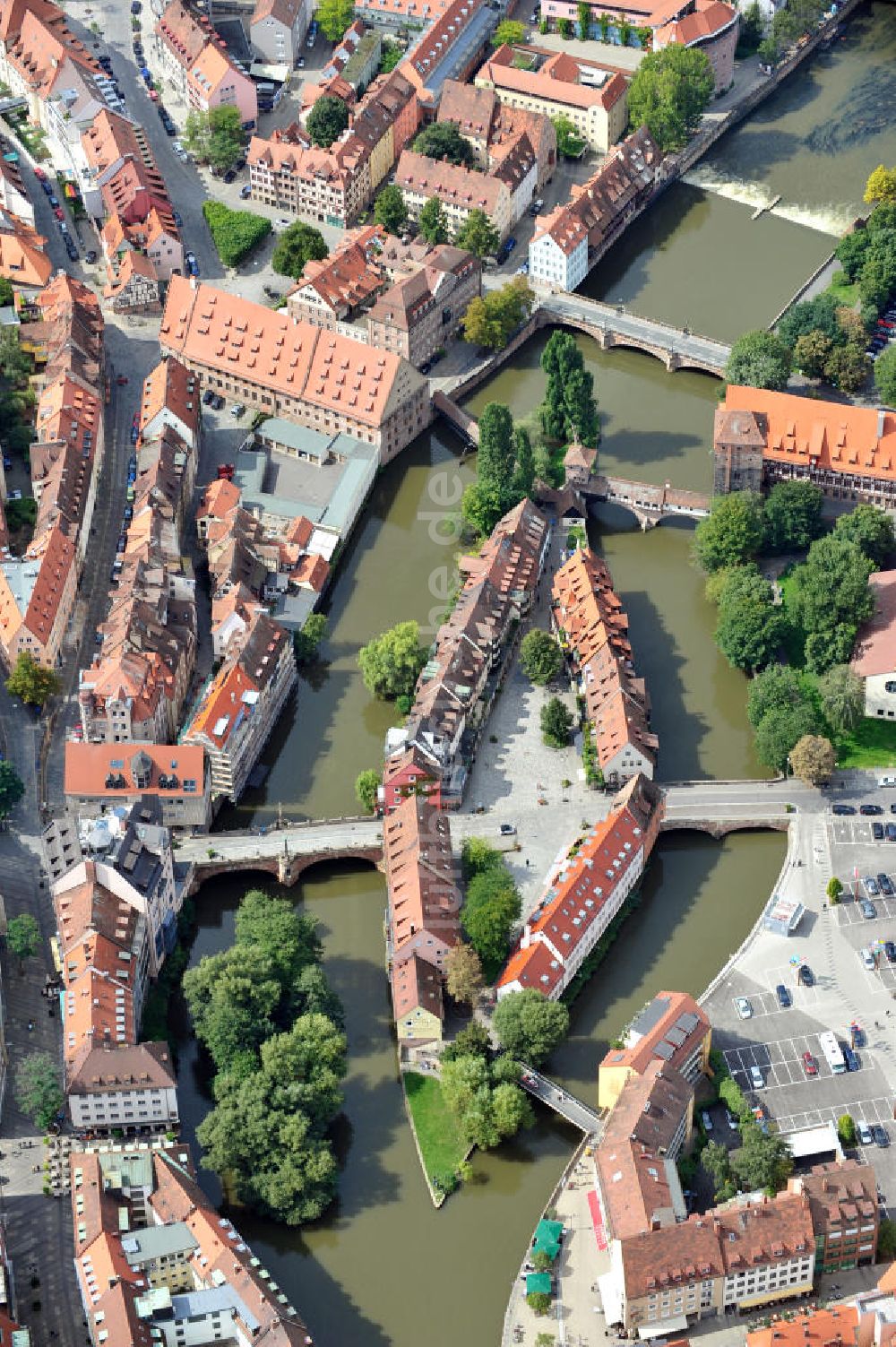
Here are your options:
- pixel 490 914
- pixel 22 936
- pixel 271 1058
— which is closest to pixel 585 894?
pixel 490 914

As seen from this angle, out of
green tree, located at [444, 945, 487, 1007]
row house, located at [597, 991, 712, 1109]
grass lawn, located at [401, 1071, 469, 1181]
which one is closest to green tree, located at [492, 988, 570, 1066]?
green tree, located at [444, 945, 487, 1007]

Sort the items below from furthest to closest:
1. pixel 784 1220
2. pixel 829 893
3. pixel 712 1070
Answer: pixel 829 893 → pixel 712 1070 → pixel 784 1220

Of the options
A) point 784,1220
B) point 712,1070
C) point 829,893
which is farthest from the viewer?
point 829,893

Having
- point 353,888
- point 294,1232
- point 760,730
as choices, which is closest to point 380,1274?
point 294,1232

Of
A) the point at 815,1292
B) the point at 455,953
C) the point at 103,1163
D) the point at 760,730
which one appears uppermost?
the point at 760,730

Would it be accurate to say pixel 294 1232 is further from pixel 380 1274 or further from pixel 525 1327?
pixel 525 1327

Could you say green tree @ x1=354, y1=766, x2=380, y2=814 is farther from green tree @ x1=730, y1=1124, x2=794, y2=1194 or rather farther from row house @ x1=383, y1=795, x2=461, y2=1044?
green tree @ x1=730, y1=1124, x2=794, y2=1194

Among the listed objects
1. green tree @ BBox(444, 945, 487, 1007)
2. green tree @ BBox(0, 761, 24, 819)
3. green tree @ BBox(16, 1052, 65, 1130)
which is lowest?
green tree @ BBox(16, 1052, 65, 1130)

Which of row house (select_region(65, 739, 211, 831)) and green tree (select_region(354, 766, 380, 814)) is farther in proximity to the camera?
green tree (select_region(354, 766, 380, 814))
